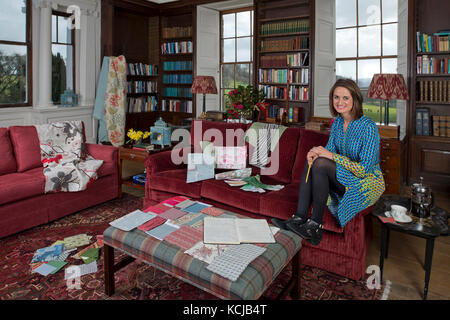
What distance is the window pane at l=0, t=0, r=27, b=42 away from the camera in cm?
530

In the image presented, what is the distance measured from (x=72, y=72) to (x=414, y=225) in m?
5.97

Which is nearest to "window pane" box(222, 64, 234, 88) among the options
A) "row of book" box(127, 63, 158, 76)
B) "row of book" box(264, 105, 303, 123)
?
"row of book" box(264, 105, 303, 123)

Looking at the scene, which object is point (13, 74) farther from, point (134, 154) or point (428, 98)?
point (428, 98)

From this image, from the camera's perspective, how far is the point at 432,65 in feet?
14.8

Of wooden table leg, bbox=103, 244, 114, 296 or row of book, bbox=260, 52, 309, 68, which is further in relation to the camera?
row of book, bbox=260, 52, 309, 68

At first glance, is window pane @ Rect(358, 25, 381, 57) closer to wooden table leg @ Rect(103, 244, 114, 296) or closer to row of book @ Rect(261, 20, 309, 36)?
row of book @ Rect(261, 20, 309, 36)

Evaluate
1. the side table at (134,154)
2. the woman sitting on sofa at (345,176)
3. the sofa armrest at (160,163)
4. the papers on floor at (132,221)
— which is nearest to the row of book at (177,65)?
the side table at (134,154)

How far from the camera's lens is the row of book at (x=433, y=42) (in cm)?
439

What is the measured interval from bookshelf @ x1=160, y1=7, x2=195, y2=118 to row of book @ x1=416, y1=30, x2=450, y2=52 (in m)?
4.03

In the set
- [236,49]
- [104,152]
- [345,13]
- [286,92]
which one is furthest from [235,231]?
[236,49]

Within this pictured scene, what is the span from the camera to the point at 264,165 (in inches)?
141

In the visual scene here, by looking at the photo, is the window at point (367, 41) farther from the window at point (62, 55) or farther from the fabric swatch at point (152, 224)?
the window at point (62, 55)

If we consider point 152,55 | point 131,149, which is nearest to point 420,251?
point 131,149
